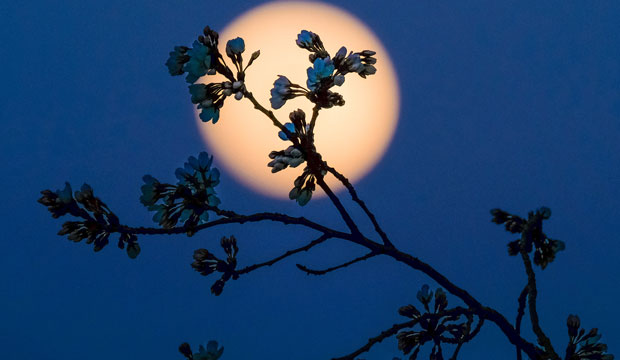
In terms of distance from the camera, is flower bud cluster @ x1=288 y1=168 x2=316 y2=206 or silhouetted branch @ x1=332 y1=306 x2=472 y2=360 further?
flower bud cluster @ x1=288 y1=168 x2=316 y2=206

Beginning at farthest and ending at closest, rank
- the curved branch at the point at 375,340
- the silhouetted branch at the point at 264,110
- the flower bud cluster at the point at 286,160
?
the flower bud cluster at the point at 286,160 → the silhouetted branch at the point at 264,110 → the curved branch at the point at 375,340

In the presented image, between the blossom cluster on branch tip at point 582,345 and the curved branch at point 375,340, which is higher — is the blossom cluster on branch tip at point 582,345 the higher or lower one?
the higher one

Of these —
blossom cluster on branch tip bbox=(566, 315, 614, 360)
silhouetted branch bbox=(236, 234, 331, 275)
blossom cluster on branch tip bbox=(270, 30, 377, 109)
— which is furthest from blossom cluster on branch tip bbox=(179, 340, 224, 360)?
blossom cluster on branch tip bbox=(566, 315, 614, 360)

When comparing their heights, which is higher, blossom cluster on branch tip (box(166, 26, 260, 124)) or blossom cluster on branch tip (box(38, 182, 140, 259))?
blossom cluster on branch tip (box(166, 26, 260, 124))

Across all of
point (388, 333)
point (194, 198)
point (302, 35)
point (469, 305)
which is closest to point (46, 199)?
point (194, 198)

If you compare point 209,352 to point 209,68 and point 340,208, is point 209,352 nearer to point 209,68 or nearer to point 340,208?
point 340,208

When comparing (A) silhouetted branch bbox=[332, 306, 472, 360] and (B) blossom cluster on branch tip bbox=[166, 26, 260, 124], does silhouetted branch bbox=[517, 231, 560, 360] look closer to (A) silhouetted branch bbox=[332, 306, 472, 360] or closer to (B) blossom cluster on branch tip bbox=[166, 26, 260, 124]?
(A) silhouetted branch bbox=[332, 306, 472, 360]

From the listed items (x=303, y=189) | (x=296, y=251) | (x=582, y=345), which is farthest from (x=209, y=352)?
(x=582, y=345)

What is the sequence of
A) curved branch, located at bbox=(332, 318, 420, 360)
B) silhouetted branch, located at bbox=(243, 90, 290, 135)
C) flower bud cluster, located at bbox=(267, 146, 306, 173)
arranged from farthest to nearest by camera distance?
1. flower bud cluster, located at bbox=(267, 146, 306, 173)
2. silhouetted branch, located at bbox=(243, 90, 290, 135)
3. curved branch, located at bbox=(332, 318, 420, 360)

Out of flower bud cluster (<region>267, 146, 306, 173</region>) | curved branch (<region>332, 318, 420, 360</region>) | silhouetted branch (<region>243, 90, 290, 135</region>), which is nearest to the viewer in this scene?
curved branch (<region>332, 318, 420, 360</region>)

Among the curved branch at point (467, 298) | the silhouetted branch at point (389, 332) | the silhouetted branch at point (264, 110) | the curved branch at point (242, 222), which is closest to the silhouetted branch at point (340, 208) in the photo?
the curved branch at point (242, 222)

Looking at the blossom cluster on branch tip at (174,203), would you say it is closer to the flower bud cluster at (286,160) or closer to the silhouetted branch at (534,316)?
the flower bud cluster at (286,160)

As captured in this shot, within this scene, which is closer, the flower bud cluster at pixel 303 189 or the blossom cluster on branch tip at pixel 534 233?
the blossom cluster on branch tip at pixel 534 233

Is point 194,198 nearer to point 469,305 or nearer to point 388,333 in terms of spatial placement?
point 388,333
